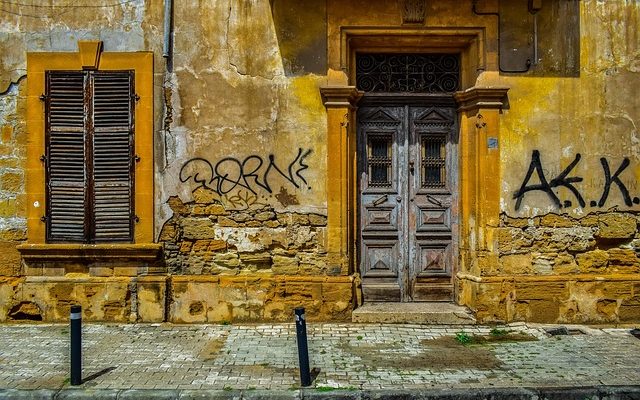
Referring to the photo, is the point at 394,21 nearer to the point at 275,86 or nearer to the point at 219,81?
the point at 275,86

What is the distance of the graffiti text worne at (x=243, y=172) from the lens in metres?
7.26

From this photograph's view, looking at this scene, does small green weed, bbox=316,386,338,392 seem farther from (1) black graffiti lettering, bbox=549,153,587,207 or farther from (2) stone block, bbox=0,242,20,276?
(2) stone block, bbox=0,242,20,276

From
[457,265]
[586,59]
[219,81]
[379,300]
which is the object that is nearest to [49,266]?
[219,81]

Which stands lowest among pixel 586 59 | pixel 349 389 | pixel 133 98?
pixel 349 389

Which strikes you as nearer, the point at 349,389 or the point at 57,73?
the point at 349,389

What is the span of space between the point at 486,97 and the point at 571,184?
64.3 inches

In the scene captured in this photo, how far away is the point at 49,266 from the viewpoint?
722cm

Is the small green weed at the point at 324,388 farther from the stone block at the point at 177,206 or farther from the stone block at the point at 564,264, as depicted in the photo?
the stone block at the point at 564,264

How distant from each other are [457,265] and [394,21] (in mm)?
3474

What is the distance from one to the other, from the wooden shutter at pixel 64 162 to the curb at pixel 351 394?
2.83m

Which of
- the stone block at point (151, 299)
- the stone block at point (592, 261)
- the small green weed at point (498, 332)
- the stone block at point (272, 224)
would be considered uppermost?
the stone block at point (272, 224)

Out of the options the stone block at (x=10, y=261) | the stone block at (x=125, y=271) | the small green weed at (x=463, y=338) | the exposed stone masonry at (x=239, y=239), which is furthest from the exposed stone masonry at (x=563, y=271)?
the stone block at (x=10, y=261)

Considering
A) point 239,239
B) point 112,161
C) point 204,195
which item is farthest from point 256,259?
point 112,161

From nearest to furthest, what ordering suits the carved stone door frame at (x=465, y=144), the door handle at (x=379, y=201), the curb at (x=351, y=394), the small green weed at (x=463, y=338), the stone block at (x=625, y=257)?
the curb at (x=351, y=394) → the small green weed at (x=463, y=338) → the carved stone door frame at (x=465, y=144) → the stone block at (x=625, y=257) → the door handle at (x=379, y=201)
